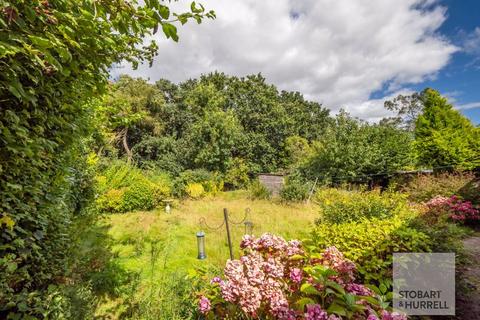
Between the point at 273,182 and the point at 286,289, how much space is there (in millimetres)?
10588

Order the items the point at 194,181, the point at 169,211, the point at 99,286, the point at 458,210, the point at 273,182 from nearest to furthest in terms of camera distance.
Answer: the point at 99,286, the point at 458,210, the point at 169,211, the point at 273,182, the point at 194,181

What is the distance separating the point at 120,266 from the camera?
3943mm

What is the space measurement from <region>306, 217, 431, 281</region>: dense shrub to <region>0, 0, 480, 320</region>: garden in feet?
0.07

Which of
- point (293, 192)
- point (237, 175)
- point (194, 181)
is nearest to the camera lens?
point (293, 192)

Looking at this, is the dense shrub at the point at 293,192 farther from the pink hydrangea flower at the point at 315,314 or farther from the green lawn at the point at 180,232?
the pink hydrangea flower at the point at 315,314

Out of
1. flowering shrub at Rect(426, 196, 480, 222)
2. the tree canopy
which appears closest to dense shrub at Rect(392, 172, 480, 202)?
flowering shrub at Rect(426, 196, 480, 222)

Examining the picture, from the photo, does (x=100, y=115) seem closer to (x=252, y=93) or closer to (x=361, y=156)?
(x=361, y=156)

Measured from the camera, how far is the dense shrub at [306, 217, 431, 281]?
8.72 ft

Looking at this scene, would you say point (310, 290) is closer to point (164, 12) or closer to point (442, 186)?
→ point (164, 12)

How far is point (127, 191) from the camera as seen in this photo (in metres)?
9.05

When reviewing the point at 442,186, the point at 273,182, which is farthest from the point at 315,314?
the point at 273,182

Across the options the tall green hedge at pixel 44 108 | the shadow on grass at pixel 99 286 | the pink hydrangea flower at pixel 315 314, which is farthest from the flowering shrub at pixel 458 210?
the tall green hedge at pixel 44 108

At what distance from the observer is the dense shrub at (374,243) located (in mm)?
2658

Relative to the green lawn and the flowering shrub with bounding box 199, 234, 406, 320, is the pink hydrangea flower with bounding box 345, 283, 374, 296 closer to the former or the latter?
the flowering shrub with bounding box 199, 234, 406, 320
